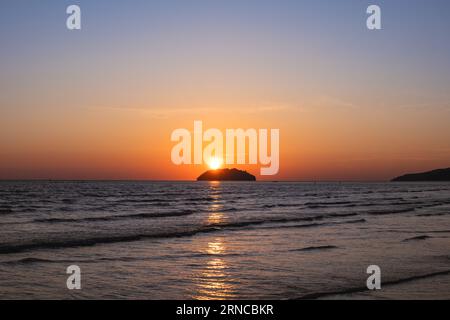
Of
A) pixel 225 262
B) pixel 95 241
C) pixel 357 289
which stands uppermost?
pixel 357 289

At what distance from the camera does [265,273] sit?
13367 millimetres

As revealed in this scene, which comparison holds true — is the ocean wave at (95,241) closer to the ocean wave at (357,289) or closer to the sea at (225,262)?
the sea at (225,262)

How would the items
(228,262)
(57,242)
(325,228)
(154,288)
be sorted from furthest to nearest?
(325,228) < (57,242) < (228,262) < (154,288)

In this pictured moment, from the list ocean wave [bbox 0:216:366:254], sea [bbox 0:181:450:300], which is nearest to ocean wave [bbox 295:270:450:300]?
sea [bbox 0:181:450:300]

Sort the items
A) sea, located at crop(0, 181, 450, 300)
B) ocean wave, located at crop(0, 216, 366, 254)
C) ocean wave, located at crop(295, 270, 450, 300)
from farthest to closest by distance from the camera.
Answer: ocean wave, located at crop(0, 216, 366, 254), sea, located at crop(0, 181, 450, 300), ocean wave, located at crop(295, 270, 450, 300)

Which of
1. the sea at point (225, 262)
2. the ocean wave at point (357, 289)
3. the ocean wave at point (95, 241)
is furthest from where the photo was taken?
the ocean wave at point (95, 241)

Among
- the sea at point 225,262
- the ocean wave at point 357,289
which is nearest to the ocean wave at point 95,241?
the sea at point 225,262

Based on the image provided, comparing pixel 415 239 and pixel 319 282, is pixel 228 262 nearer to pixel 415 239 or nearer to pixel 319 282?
pixel 319 282

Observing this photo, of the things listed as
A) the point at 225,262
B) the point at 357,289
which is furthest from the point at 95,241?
the point at 357,289

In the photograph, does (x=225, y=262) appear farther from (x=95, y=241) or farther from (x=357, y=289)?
(x=95, y=241)

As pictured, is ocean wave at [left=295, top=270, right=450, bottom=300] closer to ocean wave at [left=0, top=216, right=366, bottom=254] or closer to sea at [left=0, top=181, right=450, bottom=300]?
sea at [left=0, top=181, right=450, bottom=300]

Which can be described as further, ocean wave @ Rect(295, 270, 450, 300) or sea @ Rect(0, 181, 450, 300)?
sea @ Rect(0, 181, 450, 300)
